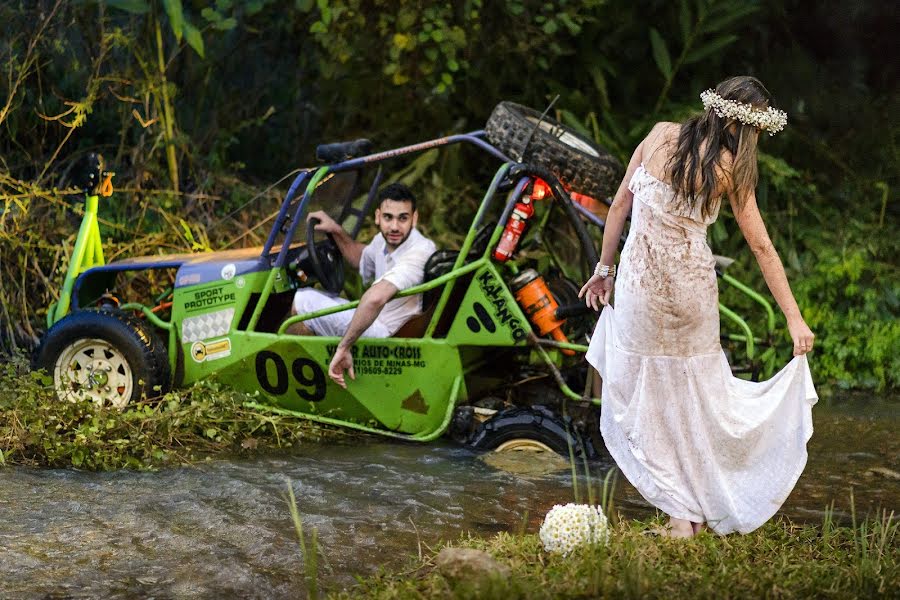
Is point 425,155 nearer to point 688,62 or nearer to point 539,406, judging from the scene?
point 688,62

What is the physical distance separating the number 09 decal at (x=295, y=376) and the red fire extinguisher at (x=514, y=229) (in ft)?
4.20

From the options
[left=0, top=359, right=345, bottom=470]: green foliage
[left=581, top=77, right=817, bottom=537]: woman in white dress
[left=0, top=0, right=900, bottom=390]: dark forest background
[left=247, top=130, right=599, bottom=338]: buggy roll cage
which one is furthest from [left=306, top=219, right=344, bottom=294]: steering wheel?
[left=581, top=77, right=817, bottom=537]: woman in white dress

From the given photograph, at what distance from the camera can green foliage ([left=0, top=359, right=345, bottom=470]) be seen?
6105 millimetres

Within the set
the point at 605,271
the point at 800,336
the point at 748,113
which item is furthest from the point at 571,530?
the point at 748,113

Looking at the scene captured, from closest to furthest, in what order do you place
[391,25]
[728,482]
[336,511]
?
1. [728,482]
2. [336,511]
3. [391,25]

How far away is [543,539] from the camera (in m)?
4.24

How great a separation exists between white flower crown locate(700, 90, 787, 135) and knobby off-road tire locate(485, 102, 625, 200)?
6.31 ft

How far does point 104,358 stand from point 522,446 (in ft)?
8.30

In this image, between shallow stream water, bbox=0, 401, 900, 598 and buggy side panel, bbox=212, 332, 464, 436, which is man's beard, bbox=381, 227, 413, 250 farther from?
shallow stream water, bbox=0, 401, 900, 598

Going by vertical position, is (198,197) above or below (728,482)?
above

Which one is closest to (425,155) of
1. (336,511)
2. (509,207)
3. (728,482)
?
(509,207)

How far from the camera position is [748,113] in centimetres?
441

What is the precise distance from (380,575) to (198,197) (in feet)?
18.7

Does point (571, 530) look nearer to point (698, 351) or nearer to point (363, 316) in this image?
point (698, 351)
